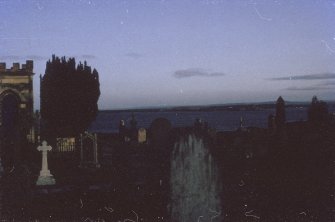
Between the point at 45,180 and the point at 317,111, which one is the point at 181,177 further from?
the point at 317,111

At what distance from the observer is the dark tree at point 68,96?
A: 1286 inches

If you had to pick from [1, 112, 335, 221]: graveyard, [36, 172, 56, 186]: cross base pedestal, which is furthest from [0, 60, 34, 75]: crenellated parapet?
[36, 172, 56, 186]: cross base pedestal

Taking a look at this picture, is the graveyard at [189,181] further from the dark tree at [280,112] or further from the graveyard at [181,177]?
the dark tree at [280,112]

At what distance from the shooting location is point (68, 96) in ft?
109

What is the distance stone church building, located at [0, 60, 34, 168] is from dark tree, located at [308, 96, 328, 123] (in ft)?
54.3

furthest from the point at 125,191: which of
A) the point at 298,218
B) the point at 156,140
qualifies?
the point at 298,218

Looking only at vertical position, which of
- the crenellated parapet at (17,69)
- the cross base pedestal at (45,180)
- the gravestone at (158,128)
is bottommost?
the cross base pedestal at (45,180)

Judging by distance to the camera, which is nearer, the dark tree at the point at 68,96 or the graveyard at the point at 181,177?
the graveyard at the point at 181,177

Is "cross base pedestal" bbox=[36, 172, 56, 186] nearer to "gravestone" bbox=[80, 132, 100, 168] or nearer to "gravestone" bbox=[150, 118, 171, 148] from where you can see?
"gravestone" bbox=[150, 118, 171, 148]

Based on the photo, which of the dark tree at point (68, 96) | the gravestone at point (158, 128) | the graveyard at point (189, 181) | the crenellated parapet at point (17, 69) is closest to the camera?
the graveyard at point (189, 181)

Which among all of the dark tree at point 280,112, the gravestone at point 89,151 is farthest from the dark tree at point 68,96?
the dark tree at point 280,112

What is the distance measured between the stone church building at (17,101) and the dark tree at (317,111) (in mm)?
16540

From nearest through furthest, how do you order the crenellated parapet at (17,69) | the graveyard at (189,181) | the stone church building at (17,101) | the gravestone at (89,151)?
the graveyard at (189,181), the gravestone at (89,151), the stone church building at (17,101), the crenellated parapet at (17,69)

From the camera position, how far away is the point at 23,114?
28.7 m
